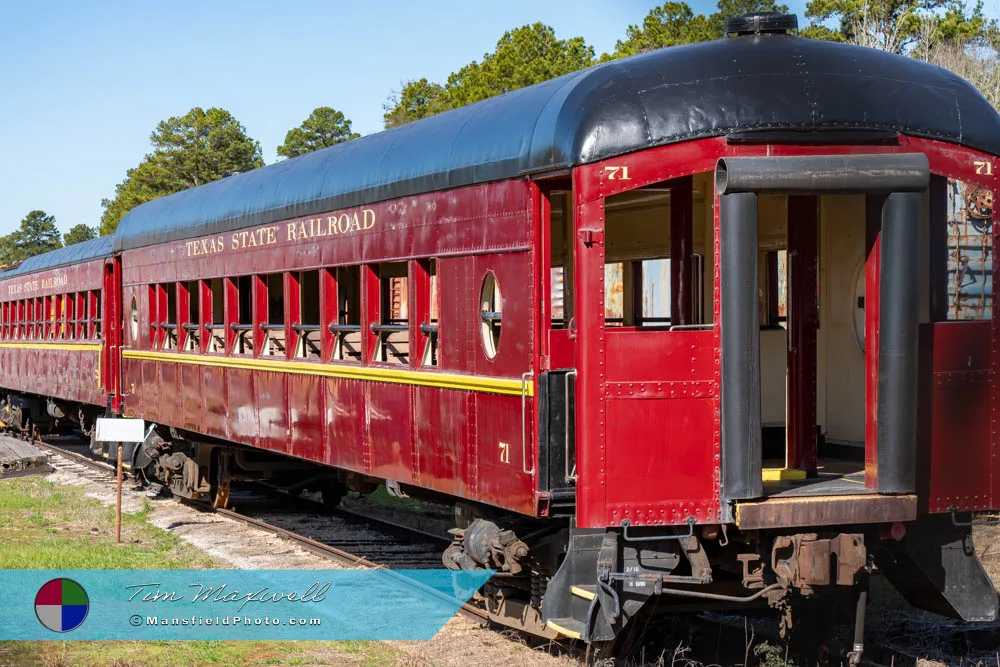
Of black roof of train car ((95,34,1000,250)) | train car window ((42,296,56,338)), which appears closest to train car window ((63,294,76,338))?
train car window ((42,296,56,338))

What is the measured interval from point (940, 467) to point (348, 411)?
4625 mm

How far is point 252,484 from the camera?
1688 centimetres

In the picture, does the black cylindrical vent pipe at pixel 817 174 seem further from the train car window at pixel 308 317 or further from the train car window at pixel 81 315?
the train car window at pixel 81 315

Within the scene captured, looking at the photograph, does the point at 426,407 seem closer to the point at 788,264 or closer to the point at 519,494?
the point at 519,494

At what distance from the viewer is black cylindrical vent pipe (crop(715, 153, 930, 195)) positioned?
20.4 feet

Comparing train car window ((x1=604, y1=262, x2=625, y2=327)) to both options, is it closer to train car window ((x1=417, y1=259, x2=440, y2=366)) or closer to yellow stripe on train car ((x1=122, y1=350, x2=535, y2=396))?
train car window ((x1=417, y1=259, x2=440, y2=366))

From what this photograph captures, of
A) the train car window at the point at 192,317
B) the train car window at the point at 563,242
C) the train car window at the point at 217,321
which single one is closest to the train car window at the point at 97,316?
the train car window at the point at 192,317

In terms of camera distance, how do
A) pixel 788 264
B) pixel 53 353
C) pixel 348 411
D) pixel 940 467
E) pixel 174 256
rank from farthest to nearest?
1. pixel 53 353
2. pixel 174 256
3. pixel 348 411
4. pixel 788 264
5. pixel 940 467

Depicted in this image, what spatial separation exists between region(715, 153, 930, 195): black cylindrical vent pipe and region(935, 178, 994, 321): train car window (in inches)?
29.3

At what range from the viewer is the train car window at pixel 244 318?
12.0m

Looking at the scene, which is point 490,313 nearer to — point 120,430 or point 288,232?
point 288,232

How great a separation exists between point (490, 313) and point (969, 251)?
9.58ft

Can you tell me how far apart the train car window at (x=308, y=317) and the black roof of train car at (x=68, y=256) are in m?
7.00

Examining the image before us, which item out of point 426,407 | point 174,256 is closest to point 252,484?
point 174,256
